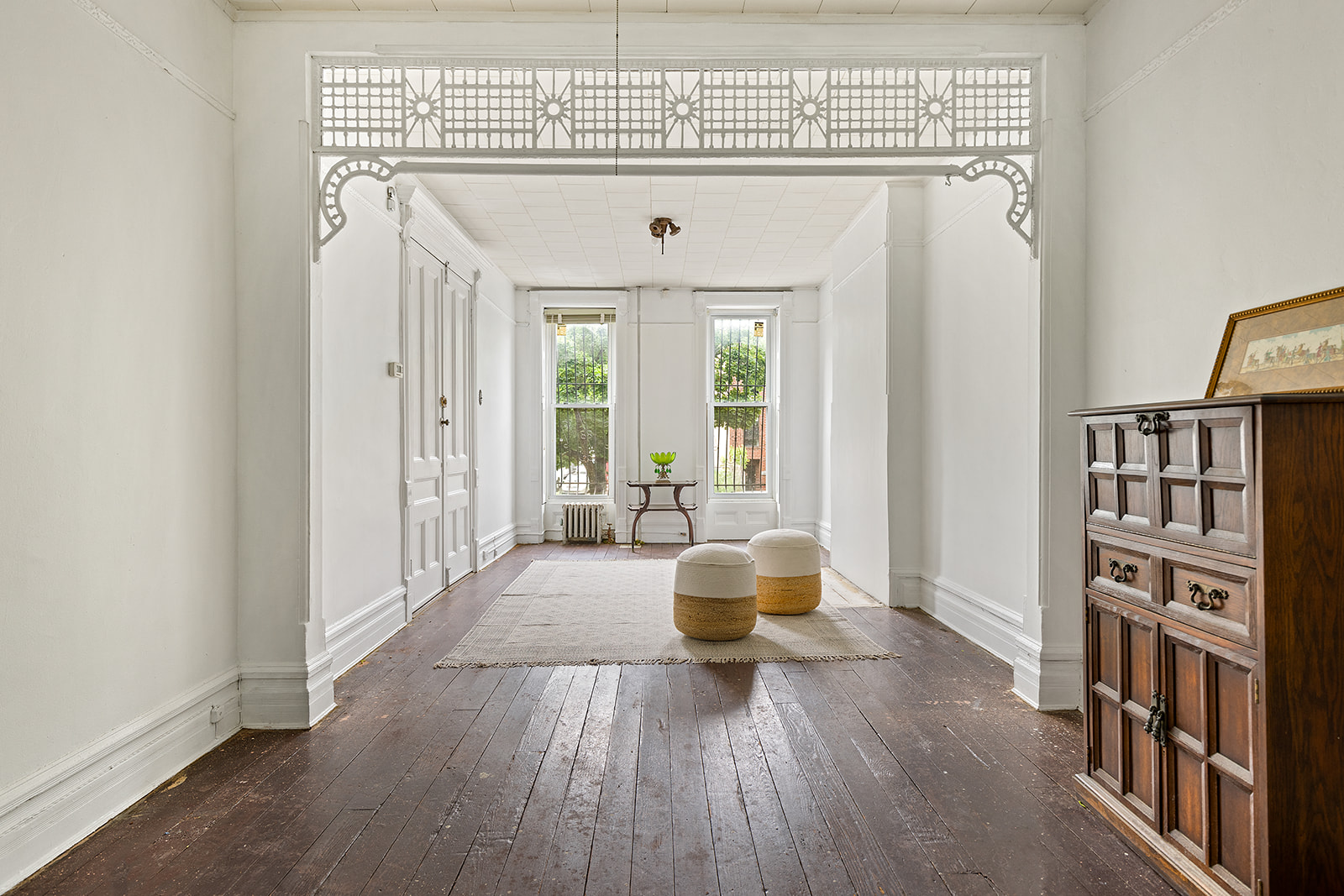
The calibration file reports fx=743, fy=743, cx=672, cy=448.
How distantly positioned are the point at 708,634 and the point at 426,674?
1568 mm

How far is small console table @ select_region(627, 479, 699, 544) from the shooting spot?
8258 millimetres

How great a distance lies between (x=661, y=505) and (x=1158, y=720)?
681cm

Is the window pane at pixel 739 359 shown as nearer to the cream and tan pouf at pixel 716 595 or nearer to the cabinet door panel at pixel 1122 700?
the cream and tan pouf at pixel 716 595

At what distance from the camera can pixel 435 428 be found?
5.66m

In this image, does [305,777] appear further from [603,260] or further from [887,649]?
[603,260]

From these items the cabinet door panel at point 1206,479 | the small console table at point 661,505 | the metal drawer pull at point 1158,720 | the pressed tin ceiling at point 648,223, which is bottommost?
the metal drawer pull at point 1158,720

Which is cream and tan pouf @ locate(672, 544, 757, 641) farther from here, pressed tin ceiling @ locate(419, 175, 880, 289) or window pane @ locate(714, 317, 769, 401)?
window pane @ locate(714, 317, 769, 401)

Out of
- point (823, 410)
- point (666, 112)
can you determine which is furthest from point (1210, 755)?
point (823, 410)

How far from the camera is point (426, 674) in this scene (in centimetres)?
383

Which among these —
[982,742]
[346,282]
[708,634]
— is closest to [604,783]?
[982,742]

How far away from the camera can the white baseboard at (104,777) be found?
6.72 ft

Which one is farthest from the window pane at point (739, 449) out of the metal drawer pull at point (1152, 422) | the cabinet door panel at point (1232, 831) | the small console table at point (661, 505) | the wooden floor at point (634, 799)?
the cabinet door panel at point (1232, 831)

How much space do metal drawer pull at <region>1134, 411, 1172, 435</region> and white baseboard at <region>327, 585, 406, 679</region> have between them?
3559 mm

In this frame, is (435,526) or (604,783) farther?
(435,526)
